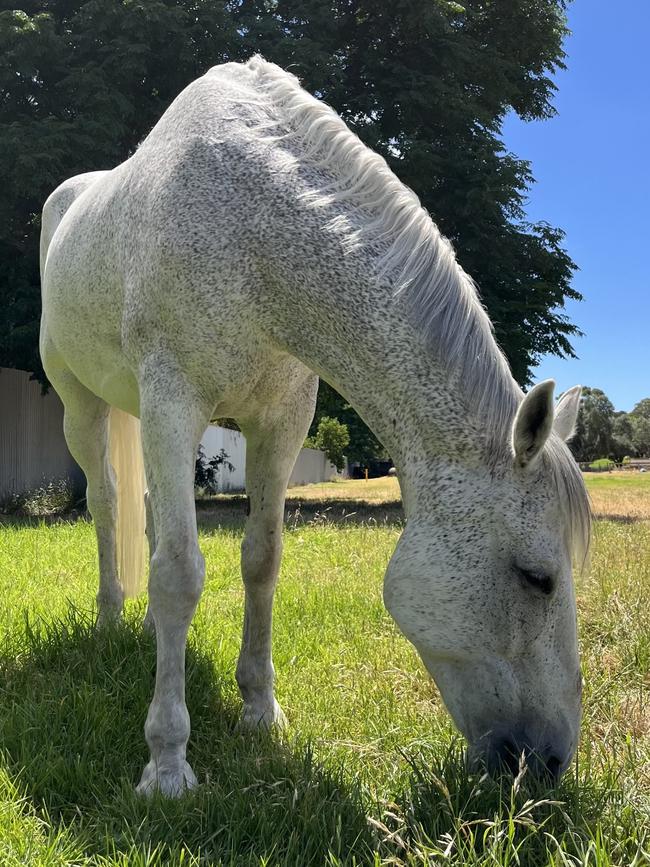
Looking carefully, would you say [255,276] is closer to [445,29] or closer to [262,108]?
[262,108]

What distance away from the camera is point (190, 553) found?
90.7 inches

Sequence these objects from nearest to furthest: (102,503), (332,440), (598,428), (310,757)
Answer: (310,757), (102,503), (332,440), (598,428)

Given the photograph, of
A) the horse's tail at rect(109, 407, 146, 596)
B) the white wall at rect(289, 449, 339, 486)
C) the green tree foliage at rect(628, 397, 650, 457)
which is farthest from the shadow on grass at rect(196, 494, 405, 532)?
the green tree foliage at rect(628, 397, 650, 457)

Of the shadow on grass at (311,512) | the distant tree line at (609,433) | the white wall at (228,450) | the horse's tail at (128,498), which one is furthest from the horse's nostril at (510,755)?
the distant tree line at (609,433)

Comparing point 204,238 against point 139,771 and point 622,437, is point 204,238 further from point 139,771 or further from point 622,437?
point 622,437

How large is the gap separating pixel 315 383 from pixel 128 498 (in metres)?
1.74

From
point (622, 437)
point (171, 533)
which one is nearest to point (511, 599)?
point (171, 533)

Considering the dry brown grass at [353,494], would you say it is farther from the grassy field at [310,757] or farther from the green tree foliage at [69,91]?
the grassy field at [310,757]

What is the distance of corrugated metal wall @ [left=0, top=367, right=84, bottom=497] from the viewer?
40.4 ft

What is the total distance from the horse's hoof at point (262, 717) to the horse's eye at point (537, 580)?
122 cm

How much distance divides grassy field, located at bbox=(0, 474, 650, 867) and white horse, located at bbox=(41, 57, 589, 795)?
0.17m

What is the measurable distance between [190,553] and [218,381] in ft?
1.82

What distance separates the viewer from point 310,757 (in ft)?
7.11

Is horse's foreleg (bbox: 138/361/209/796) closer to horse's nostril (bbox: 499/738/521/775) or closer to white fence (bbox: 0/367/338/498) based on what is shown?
horse's nostril (bbox: 499/738/521/775)
